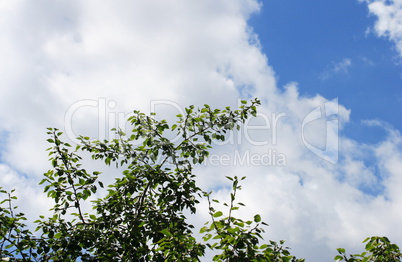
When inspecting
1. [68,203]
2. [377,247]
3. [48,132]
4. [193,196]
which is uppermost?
[48,132]

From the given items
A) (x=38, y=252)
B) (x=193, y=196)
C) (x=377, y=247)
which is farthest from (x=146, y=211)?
(x=377, y=247)

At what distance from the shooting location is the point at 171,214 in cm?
743

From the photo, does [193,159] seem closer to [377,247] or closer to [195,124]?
[195,124]

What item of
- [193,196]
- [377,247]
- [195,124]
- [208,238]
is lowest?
[208,238]

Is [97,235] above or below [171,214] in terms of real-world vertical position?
below

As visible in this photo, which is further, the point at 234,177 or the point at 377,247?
the point at 377,247

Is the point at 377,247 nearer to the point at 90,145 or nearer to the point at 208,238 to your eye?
the point at 208,238

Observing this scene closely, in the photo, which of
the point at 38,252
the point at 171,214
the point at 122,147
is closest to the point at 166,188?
the point at 171,214

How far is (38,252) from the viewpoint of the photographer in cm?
681

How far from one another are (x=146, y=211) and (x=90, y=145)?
205cm

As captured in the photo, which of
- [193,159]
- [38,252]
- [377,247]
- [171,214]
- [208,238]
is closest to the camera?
[208,238]

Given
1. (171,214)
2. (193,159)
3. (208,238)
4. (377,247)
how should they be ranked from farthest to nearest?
(193,159)
(171,214)
(377,247)
(208,238)

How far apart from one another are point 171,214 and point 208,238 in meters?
2.77

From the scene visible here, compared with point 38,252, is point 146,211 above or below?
above
